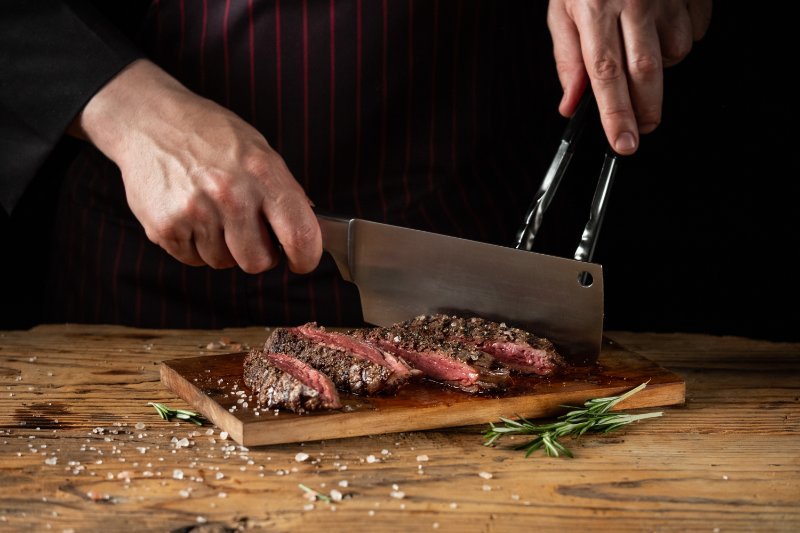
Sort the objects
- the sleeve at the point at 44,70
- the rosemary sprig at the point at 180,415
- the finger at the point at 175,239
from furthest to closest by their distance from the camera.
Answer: the sleeve at the point at 44,70 < the finger at the point at 175,239 < the rosemary sprig at the point at 180,415

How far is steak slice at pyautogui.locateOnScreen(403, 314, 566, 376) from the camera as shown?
2357 mm

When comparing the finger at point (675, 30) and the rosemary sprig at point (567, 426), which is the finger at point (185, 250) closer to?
the rosemary sprig at point (567, 426)

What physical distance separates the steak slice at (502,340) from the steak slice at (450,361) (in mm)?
53

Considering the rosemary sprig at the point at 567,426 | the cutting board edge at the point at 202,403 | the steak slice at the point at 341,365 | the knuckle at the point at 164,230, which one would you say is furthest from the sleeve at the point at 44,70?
the rosemary sprig at the point at 567,426

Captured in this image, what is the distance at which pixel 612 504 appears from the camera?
1796mm

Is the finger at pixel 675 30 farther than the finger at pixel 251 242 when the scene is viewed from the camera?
Yes

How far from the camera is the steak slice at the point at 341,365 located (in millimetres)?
2176

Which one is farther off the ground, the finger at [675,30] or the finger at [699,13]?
the finger at [699,13]

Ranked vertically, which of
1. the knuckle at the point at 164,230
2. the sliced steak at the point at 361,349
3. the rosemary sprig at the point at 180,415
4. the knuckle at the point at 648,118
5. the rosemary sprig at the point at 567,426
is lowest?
the rosemary sprig at the point at 180,415

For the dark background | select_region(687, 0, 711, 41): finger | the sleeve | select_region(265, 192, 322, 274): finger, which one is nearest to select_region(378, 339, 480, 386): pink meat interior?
select_region(265, 192, 322, 274): finger

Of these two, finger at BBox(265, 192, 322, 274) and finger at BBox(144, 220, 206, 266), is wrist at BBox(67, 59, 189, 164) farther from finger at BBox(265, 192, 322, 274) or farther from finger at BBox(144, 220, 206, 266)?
finger at BBox(265, 192, 322, 274)

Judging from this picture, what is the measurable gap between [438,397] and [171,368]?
67cm

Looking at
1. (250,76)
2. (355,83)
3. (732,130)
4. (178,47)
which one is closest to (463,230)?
(355,83)

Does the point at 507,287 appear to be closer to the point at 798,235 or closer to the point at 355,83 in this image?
the point at 355,83
